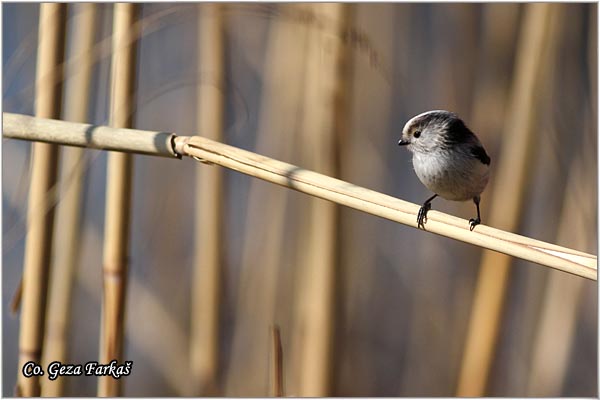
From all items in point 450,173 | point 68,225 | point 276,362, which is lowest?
point 276,362

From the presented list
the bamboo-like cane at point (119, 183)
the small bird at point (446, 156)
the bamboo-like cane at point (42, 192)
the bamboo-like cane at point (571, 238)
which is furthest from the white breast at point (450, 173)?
the bamboo-like cane at point (42, 192)

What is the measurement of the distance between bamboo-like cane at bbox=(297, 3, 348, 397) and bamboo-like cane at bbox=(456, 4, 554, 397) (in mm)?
328

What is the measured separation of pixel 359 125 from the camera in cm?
220

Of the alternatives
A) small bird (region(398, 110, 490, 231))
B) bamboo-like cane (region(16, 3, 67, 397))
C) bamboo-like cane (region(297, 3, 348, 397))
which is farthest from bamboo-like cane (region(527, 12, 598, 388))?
bamboo-like cane (region(16, 3, 67, 397))

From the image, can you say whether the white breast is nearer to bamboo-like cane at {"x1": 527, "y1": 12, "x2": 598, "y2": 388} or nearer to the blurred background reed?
the blurred background reed

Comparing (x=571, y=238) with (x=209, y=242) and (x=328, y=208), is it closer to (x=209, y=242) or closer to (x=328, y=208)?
(x=328, y=208)

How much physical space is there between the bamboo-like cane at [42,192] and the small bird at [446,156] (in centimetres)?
74

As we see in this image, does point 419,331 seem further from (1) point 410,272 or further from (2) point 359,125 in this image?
(2) point 359,125

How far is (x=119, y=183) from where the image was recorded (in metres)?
1.19

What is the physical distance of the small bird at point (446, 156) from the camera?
4.80 ft

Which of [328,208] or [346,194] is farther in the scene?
[328,208]

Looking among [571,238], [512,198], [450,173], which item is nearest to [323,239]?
[450,173]

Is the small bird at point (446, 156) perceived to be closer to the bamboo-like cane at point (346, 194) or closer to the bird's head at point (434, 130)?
the bird's head at point (434, 130)

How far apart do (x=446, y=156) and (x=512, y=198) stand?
0.20m
